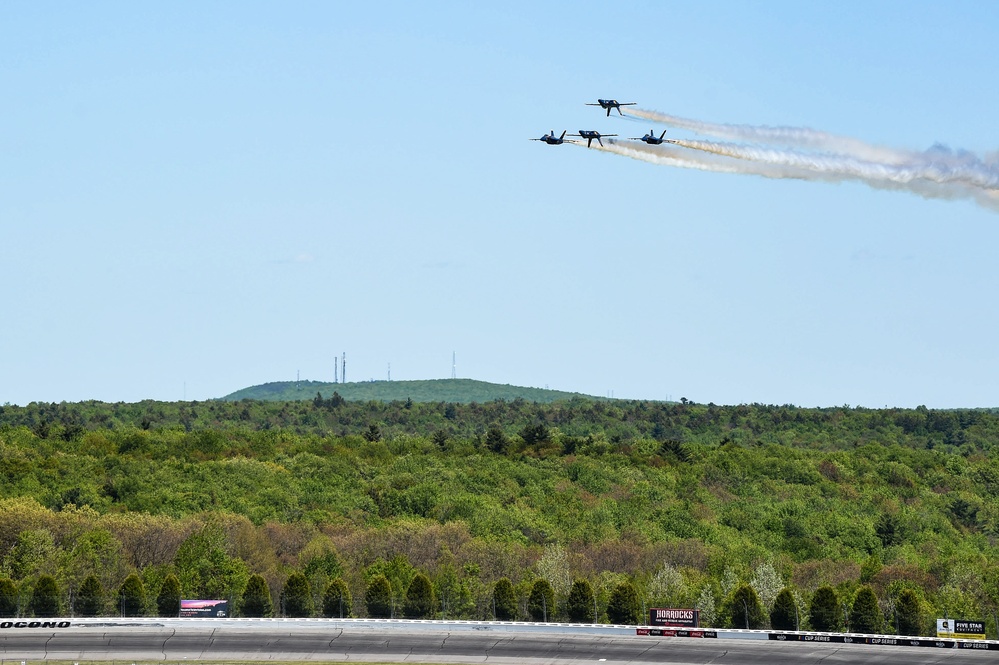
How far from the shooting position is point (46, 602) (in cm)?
13100

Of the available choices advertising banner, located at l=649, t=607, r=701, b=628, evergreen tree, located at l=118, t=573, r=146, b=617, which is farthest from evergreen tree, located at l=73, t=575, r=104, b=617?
advertising banner, located at l=649, t=607, r=701, b=628

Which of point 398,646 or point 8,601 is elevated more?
point 8,601

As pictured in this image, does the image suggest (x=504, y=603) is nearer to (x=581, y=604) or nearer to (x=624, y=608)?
(x=581, y=604)

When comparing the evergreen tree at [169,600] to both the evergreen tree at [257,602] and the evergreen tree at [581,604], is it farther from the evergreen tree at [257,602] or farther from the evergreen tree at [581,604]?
the evergreen tree at [581,604]

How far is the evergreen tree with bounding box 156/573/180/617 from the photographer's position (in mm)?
133875

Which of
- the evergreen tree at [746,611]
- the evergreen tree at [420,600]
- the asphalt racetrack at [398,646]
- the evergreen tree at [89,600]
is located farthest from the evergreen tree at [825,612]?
the evergreen tree at [89,600]

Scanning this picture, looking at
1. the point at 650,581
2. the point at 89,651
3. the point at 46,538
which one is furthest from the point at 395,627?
the point at 46,538

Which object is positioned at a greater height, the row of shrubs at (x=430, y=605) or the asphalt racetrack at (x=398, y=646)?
the row of shrubs at (x=430, y=605)

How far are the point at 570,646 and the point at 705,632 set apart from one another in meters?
12.3

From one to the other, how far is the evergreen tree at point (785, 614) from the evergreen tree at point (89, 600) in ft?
188

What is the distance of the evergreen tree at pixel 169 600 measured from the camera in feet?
439

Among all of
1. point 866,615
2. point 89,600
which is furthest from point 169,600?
point 866,615

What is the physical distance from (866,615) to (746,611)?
33.1 ft

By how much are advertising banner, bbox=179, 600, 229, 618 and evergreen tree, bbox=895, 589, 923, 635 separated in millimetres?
56654
